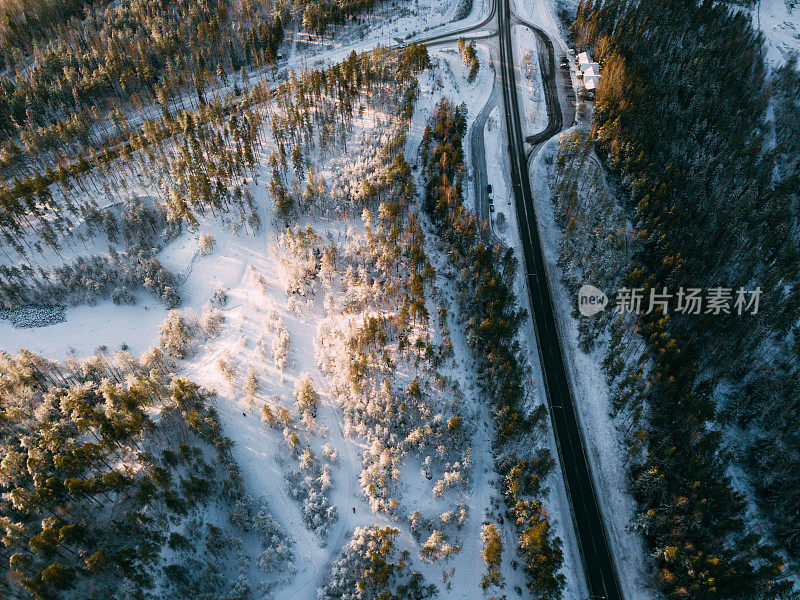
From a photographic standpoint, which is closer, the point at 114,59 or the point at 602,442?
the point at 602,442

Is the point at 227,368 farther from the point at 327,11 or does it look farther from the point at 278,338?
the point at 327,11

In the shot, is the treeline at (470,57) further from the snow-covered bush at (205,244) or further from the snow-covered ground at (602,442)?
the snow-covered bush at (205,244)

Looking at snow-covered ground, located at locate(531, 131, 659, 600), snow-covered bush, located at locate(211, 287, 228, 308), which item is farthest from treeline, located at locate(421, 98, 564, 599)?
snow-covered bush, located at locate(211, 287, 228, 308)

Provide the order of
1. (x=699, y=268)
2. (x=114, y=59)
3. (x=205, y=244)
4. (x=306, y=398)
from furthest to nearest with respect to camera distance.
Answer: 1. (x=114, y=59)
2. (x=205, y=244)
3. (x=699, y=268)
4. (x=306, y=398)

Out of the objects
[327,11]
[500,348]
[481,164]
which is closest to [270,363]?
[500,348]

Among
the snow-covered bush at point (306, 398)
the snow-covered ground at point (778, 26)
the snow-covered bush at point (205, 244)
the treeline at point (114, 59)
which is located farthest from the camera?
the snow-covered ground at point (778, 26)

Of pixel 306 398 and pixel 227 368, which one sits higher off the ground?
pixel 227 368

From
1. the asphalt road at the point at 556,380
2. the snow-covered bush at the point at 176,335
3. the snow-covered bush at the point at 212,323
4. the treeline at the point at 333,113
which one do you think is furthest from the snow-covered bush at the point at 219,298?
the asphalt road at the point at 556,380
